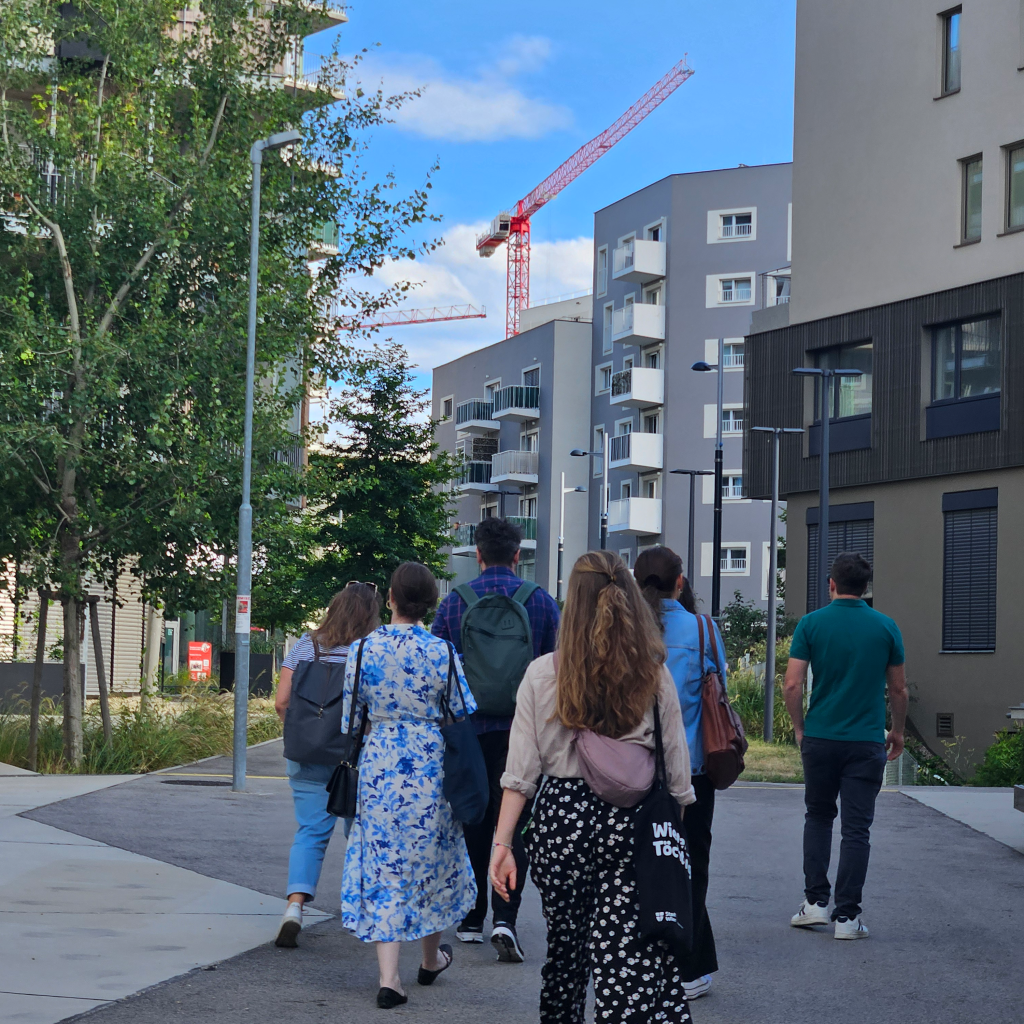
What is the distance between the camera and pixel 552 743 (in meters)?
4.81

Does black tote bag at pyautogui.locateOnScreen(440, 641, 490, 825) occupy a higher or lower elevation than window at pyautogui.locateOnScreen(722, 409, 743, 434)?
lower

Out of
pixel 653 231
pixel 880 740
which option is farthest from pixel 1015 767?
pixel 653 231

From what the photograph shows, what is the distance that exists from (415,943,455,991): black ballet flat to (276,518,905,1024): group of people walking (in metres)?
0.01

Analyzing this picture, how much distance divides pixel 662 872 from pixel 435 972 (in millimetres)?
2563

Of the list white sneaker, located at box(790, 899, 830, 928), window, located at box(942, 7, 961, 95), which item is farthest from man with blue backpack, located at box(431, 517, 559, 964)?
window, located at box(942, 7, 961, 95)

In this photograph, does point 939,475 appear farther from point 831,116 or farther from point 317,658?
point 317,658

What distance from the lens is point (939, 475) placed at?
31859mm

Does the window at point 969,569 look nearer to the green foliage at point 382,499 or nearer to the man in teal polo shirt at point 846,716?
the green foliage at point 382,499

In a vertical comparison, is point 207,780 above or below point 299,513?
below

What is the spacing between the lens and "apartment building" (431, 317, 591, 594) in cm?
7344

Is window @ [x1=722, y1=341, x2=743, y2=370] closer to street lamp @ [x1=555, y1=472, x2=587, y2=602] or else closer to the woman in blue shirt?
street lamp @ [x1=555, y1=472, x2=587, y2=602]

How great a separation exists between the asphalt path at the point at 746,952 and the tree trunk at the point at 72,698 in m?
5.27

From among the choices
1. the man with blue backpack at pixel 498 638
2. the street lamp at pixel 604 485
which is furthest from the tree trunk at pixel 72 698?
the street lamp at pixel 604 485

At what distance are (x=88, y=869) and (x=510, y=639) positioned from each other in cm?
400
